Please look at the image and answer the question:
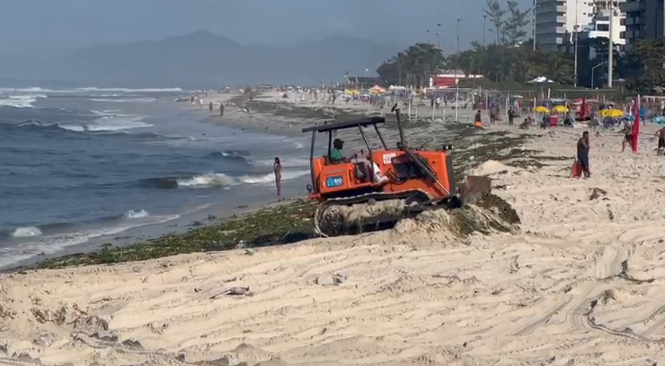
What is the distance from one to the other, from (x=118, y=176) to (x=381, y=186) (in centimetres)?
1921

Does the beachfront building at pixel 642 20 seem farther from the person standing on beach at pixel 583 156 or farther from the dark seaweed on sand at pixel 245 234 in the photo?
the dark seaweed on sand at pixel 245 234

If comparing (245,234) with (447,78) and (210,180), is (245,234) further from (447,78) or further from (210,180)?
(447,78)

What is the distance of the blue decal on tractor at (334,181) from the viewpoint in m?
14.5

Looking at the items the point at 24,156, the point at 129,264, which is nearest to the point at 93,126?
the point at 24,156

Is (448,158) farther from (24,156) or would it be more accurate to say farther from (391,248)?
(24,156)

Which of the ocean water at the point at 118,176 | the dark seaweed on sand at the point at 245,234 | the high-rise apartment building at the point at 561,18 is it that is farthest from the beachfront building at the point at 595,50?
the dark seaweed on sand at the point at 245,234

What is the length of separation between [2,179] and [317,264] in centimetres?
2182

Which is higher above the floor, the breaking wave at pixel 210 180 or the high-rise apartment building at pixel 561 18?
the high-rise apartment building at pixel 561 18

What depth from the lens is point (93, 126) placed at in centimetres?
6425

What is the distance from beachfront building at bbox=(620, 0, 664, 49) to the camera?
82.9 metres

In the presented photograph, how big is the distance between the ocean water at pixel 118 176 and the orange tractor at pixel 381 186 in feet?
18.4

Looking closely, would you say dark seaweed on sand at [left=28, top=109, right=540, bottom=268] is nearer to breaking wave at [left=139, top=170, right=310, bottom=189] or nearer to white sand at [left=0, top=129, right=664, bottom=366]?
white sand at [left=0, top=129, right=664, bottom=366]

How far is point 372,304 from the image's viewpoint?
32.0 ft

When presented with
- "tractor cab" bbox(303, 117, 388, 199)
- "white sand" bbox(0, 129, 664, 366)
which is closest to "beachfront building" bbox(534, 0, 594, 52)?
"tractor cab" bbox(303, 117, 388, 199)
